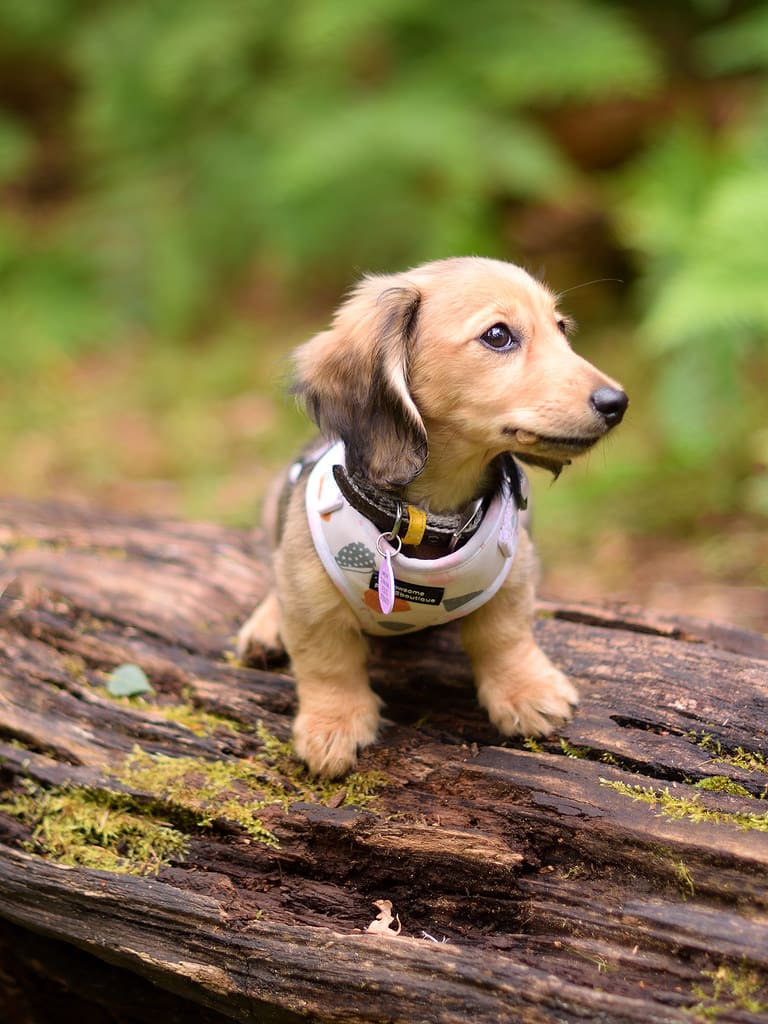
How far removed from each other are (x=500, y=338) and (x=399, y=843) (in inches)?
55.2

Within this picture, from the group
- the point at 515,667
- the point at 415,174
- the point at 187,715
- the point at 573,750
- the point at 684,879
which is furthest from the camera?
the point at 415,174

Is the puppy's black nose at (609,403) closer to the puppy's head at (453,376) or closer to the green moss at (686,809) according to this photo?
the puppy's head at (453,376)

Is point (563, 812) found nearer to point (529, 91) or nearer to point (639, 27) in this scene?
point (529, 91)

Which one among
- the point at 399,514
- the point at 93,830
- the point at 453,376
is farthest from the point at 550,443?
the point at 93,830

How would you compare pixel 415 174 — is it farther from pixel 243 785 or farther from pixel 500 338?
pixel 243 785

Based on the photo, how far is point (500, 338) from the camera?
2625 mm

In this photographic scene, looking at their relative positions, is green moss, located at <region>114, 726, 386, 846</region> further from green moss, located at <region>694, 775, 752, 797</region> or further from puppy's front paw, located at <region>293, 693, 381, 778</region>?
green moss, located at <region>694, 775, 752, 797</region>

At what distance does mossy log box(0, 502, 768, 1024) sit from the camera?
233 centimetres

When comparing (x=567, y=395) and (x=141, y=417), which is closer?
(x=567, y=395)

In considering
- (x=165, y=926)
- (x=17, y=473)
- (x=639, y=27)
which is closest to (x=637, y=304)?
(x=639, y=27)

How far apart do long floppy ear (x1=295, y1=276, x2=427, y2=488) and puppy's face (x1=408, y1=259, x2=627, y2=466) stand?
0.06m

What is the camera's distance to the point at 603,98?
25.7ft

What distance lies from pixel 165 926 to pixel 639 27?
8.19 m

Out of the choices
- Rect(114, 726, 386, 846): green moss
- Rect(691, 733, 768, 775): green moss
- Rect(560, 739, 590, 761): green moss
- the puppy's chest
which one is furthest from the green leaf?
Rect(691, 733, 768, 775): green moss
